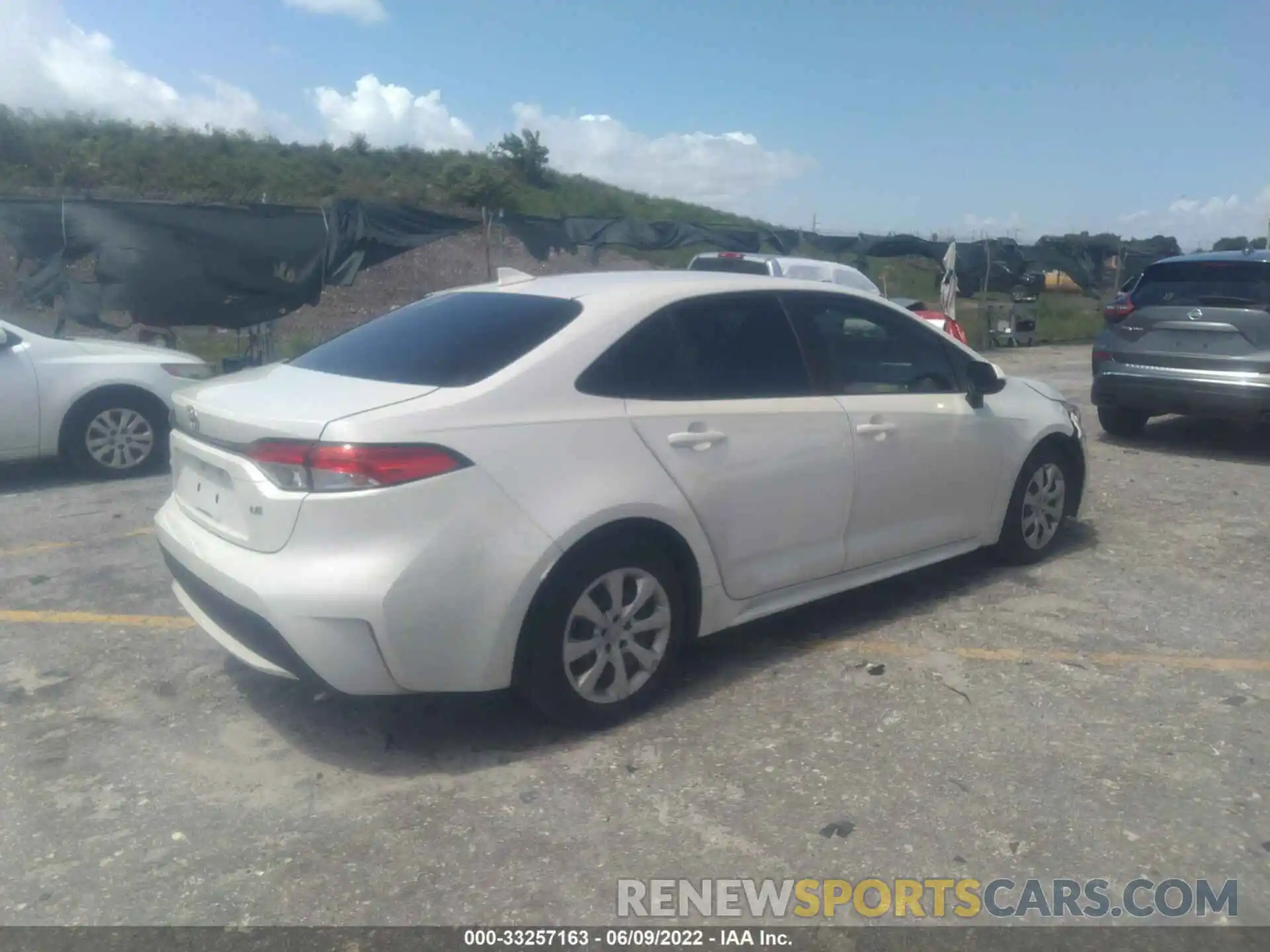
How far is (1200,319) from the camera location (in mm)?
8547

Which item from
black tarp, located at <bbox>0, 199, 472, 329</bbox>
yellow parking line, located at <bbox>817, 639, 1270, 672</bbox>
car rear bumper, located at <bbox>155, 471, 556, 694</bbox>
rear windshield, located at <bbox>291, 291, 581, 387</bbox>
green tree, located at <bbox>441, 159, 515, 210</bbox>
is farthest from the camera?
green tree, located at <bbox>441, 159, 515, 210</bbox>

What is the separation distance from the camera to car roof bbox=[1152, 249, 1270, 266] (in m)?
8.41

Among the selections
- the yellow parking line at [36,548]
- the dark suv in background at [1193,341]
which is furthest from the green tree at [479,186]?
the yellow parking line at [36,548]

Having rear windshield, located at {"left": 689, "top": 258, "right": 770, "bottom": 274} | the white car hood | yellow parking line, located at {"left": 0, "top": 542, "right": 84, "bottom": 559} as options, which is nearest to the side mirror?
yellow parking line, located at {"left": 0, "top": 542, "right": 84, "bottom": 559}

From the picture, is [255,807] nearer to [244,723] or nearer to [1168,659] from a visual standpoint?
[244,723]

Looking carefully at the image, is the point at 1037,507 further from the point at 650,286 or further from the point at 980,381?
the point at 650,286

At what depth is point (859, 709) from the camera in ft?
13.5

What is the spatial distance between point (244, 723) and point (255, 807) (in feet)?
2.10

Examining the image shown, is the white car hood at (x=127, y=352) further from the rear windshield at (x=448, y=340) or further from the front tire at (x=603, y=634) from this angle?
the front tire at (x=603, y=634)

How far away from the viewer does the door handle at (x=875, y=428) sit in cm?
467

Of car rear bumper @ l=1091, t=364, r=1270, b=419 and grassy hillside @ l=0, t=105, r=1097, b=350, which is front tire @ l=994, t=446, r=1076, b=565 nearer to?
car rear bumper @ l=1091, t=364, r=1270, b=419

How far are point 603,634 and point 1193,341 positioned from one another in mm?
6721

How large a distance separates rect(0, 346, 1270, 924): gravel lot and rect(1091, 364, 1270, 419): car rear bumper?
3490 mm

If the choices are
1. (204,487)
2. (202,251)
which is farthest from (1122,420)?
(202,251)
